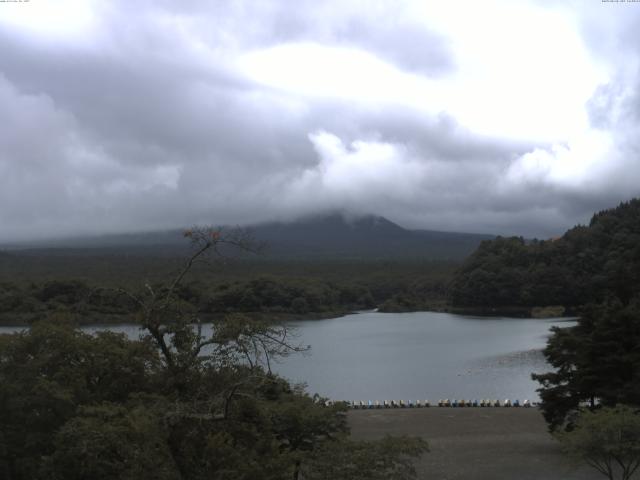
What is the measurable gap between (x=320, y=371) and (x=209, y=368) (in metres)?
29.2

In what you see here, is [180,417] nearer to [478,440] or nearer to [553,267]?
[478,440]

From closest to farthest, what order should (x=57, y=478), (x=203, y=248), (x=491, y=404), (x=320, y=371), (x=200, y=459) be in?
(x=203, y=248) → (x=200, y=459) → (x=57, y=478) → (x=491, y=404) → (x=320, y=371)

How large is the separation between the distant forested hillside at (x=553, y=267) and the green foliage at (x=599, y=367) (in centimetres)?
5936

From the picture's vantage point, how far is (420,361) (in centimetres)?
3903

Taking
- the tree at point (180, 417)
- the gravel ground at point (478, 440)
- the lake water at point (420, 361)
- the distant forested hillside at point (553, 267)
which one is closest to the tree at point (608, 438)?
the gravel ground at point (478, 440)

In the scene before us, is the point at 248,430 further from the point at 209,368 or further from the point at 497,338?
the point at 497,338

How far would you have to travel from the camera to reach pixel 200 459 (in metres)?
6.59

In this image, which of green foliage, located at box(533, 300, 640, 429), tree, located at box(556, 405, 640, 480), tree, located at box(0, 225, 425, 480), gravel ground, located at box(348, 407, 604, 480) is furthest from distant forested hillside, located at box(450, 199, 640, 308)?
tree, located at box(0, 225, 425, 480)

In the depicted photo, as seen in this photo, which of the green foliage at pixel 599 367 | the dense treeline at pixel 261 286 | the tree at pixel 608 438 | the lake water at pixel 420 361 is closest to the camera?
the tree at pixel 608 438

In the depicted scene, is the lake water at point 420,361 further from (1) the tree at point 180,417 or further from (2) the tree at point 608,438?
(2) the tree at point 608,438

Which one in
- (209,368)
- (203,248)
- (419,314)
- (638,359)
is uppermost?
(203,248)

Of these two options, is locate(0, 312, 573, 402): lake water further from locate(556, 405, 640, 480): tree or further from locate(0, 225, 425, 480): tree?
locate(556, 405, 640, 480): tree

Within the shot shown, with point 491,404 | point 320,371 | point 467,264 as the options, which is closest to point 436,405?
point 491,404

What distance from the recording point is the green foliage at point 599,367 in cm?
1634
